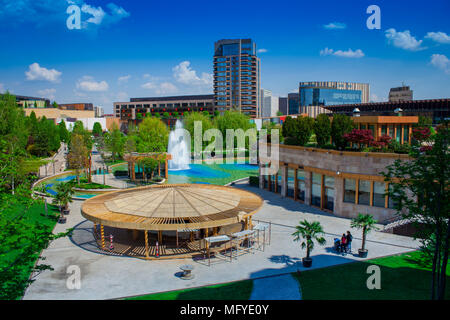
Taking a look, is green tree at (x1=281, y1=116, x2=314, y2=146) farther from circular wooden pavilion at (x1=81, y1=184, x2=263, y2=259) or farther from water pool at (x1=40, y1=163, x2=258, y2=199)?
water pool at (x1=40, y1=163, x2=258, y2=199)

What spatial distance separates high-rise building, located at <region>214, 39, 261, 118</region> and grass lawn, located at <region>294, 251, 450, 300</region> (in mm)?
143829

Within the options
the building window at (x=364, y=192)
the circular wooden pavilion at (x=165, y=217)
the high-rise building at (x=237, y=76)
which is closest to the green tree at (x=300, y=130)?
the building window at (x=364, y=192)

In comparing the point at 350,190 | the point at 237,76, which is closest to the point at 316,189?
the point at 350,190

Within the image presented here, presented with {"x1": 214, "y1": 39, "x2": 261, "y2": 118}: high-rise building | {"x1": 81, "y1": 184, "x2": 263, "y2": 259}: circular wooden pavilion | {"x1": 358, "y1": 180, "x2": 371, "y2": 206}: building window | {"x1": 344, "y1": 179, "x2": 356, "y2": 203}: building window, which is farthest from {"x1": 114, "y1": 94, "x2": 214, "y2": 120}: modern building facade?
{"x1": 81, "y1": 184, "x2": 263, "y2": 259}: circular wooden pavilion

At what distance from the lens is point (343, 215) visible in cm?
2986

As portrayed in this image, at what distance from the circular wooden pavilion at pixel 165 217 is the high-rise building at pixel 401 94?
17219 cm

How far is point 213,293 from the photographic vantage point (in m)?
16.6

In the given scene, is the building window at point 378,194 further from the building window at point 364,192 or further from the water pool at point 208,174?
the water pool at point 208,174

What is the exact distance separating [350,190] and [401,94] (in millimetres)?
170286

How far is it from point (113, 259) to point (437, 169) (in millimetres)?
17818

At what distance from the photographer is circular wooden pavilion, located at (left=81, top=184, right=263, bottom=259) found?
68.7ft
